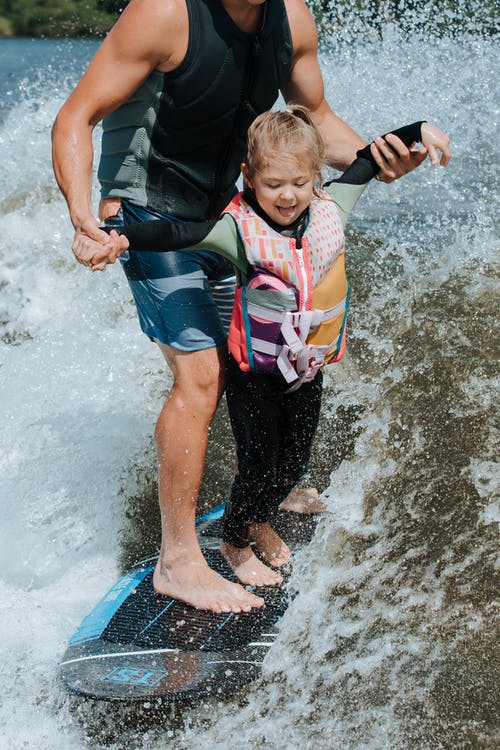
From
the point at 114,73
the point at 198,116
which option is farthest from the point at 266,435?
the point at 114,73

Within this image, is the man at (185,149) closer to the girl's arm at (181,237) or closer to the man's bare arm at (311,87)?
the man's bare arm at (311,87)

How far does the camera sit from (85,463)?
4.44 m

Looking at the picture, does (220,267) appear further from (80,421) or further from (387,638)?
(80,421)

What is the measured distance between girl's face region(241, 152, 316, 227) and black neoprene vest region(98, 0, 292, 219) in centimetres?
32

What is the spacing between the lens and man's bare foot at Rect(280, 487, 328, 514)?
3.85m

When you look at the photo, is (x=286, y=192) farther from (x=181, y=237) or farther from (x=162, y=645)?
(x=162, y=645)

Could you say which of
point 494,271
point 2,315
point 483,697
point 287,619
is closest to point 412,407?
point 494,271

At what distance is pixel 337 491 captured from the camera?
3863 mm

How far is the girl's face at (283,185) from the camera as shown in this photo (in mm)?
2648

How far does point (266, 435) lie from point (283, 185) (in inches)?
33.2

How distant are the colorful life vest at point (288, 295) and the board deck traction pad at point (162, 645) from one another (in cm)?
93

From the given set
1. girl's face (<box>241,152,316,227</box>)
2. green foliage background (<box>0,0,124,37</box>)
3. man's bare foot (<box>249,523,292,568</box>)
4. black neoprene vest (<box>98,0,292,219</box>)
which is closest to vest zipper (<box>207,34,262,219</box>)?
black neoprene vest (<box>98,0,292,219</box>)

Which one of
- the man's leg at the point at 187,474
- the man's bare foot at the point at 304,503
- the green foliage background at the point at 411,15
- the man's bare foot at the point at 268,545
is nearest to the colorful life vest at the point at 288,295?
the man's leg at the point at 187,474

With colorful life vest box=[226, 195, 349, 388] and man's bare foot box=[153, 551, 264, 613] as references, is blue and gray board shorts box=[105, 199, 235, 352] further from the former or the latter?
man's bare foot box=[153, 551, 264, 613]
